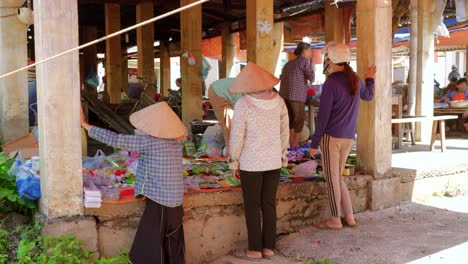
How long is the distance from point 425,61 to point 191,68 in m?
4.69

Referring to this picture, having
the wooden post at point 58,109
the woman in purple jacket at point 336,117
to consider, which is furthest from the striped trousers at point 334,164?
the wooden post at point 58,109

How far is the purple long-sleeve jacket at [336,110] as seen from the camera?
510 centimetres

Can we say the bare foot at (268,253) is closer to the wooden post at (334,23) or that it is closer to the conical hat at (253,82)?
the conical hat at (253,82)

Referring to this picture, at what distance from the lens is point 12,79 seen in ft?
24.2

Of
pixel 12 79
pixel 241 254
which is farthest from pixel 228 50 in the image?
pixel 241 254

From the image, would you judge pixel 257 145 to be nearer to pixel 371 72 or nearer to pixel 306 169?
pixel 306 169

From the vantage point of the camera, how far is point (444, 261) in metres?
4.58

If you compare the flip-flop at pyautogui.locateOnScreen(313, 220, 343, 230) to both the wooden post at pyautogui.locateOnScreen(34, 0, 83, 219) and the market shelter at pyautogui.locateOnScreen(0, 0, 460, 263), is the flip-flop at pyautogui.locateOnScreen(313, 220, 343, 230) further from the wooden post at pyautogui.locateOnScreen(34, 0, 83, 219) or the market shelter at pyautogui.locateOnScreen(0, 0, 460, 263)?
the wooden post at pyautogui.locateOnScreen(34, 0, 83, 219)

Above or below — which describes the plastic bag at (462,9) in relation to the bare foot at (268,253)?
above

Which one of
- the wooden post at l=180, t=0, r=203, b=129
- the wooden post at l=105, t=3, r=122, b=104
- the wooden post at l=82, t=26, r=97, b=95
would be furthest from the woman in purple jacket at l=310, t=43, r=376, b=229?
the wooden post at l=82, t=26, r=97, b=95

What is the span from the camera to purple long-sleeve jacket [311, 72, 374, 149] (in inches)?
201

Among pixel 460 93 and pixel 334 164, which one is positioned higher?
pixel 460 93

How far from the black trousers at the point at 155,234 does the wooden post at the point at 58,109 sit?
1.86ft

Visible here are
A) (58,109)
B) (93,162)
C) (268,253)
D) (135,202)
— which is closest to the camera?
(58,109)
